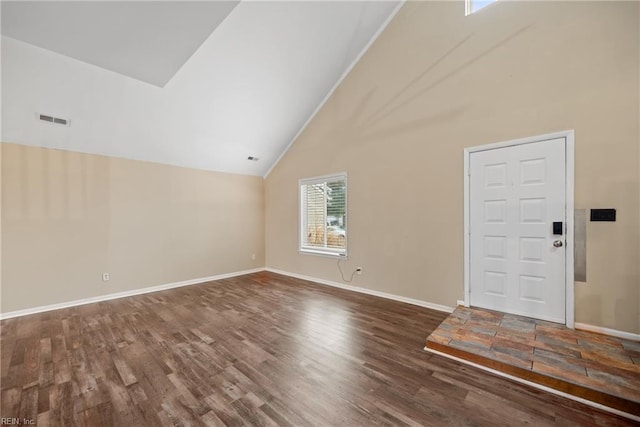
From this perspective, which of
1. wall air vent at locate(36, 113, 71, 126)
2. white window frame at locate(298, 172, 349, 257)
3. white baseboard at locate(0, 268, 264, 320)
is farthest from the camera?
white window frame at locate(298, 172, 349, 257)

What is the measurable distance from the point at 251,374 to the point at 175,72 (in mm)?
3742

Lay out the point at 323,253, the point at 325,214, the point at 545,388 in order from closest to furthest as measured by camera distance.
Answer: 1. the point at 545,388
2. the point at 323,253
3. the point at 325,214

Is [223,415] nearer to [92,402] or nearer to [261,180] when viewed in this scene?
[92,402]

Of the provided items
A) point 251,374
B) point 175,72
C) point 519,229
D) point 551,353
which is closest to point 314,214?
point 175,72

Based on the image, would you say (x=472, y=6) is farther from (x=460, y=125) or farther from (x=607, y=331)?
(x=607, y=331)

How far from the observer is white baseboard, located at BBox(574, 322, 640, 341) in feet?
8.16

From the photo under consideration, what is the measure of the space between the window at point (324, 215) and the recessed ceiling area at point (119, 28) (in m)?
3.00

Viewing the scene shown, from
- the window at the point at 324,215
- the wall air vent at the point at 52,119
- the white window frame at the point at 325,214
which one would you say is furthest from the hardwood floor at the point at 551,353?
the wall air vent at the point at 52,119

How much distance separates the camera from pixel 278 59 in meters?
3.92

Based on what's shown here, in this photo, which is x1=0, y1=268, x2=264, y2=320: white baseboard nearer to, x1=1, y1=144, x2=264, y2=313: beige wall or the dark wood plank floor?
x1=1, y1=144, x2=264, y2=313: beige wall

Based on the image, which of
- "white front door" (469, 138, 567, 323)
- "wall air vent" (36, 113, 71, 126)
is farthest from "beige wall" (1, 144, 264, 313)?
"white front door" (469, 138, 567, 323)

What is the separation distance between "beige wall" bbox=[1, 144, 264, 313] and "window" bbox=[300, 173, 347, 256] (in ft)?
5.50

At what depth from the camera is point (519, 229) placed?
3082 millimetres

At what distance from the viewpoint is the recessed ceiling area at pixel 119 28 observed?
241 centimetres
